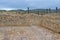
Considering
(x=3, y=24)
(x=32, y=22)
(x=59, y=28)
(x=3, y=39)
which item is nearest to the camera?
(x=3, y=39)

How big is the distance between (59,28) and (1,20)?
11374 mm

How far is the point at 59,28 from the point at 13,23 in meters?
10.3

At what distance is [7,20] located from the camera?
1125 inches

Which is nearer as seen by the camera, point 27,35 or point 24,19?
point 27,35

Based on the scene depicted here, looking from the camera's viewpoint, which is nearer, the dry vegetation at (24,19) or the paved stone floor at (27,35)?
the paved stone floor at (27,35)

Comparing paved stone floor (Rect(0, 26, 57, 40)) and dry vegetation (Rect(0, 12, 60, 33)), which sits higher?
paved stone floor (Rect(0, 26, 57, 40))

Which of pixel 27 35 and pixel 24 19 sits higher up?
pixel 27 35

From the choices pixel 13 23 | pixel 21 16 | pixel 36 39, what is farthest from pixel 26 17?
pixel 36 39

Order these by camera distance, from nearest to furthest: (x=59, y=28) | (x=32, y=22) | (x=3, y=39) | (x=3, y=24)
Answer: (x=3, y=39)
(x=59, y=28)
(x=3, y=24)
(x=32, y=22)

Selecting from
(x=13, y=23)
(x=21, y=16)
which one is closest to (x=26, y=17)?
(x=21, y=16)

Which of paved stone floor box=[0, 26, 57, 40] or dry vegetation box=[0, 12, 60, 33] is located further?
dry vegetation box=[0, 12, 60, 33]

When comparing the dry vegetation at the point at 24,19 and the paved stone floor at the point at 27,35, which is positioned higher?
the paved stone floor at the point at 27,35

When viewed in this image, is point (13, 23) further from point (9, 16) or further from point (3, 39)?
point (3, 39)

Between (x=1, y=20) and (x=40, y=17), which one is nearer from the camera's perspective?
(x=1, y=20)
